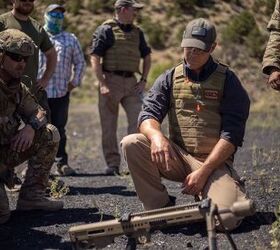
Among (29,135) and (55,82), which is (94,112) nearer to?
(55,82)

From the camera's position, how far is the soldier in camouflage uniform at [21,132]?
16.4 feet

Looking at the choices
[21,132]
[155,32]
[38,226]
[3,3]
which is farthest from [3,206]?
[155,32]

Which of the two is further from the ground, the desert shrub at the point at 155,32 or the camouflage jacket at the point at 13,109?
the camouflage jacket at the point at 13,109

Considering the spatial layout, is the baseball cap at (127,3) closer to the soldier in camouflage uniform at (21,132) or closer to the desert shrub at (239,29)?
the soldier in camouflage uniform at (21,132)

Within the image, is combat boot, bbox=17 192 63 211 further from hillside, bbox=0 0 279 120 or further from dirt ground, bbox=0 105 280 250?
hillside, bbox=0 0 279 120

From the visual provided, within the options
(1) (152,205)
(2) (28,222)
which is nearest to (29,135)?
(2) (28,222)

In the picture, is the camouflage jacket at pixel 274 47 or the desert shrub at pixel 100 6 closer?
the camouflage jacket at pixel 274 47

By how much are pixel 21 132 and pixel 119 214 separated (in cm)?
101

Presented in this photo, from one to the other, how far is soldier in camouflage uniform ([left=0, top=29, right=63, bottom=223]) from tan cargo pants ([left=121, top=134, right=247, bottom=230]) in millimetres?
759

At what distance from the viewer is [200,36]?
4738 mm

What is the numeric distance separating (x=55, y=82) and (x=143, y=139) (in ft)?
9.75

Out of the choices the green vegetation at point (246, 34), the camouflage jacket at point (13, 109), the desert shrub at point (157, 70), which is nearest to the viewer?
the camouflage jacket at point (13, 109)

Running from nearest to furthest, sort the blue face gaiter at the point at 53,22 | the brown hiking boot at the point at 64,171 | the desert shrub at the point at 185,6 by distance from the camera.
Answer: the blue face gaiter at the point at 53,22 < the brown hiking boot at the point at 64,171 < the desert shrub at the point at 185,6

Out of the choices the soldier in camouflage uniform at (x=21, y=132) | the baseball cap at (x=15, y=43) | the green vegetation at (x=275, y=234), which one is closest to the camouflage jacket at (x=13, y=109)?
the soldier in camouflage uniform at (x=21, y=132)
